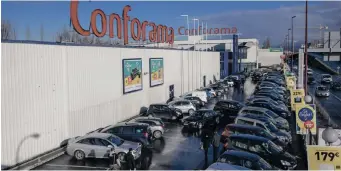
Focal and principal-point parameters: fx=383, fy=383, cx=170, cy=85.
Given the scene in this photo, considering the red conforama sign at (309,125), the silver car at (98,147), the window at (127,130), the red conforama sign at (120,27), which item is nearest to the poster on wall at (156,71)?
the red conforama sign at (120,27)

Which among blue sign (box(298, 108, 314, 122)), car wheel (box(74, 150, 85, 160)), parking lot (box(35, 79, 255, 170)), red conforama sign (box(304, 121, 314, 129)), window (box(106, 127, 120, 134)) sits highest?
blue sign (box(298, 108, 314, 122))

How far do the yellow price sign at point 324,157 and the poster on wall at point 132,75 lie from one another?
1822 centimetres

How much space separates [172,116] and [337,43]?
213 feet

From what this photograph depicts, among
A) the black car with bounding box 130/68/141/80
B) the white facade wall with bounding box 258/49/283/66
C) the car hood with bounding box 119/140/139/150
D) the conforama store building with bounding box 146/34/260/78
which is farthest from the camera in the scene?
the white facade wall with bounding box 258/49/283/66

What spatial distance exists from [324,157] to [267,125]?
10560 millimetres

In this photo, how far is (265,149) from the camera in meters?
15.7

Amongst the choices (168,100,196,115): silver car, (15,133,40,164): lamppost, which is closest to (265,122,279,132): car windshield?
(168,100,196,115): silver car

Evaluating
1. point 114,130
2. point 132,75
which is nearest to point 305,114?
point 114,130

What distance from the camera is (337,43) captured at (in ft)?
263

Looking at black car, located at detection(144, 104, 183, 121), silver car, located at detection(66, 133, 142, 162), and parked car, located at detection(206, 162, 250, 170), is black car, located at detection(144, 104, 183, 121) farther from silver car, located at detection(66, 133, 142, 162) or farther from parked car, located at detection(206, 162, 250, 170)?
parked car, located at detection(206, 162, 250, 170)

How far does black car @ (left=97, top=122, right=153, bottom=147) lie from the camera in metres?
18.8

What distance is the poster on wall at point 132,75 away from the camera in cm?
2705

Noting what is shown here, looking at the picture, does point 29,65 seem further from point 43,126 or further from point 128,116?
point 128,116

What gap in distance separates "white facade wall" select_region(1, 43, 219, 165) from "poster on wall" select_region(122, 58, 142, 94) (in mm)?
432
